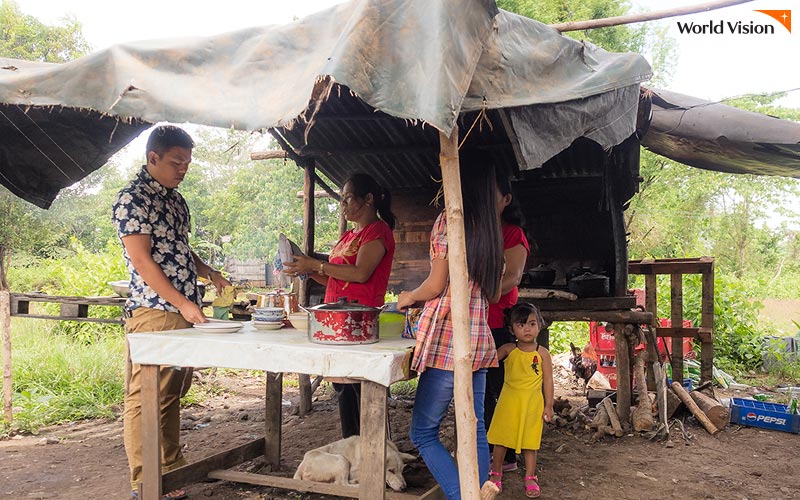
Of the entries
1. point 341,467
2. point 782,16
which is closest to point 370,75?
point 341,467

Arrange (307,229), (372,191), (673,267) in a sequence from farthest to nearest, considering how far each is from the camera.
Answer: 1. (673,267)
2. (307,229)
3. (372,191)

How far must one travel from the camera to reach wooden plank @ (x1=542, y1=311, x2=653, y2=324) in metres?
5.52

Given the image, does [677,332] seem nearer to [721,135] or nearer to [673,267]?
[673,267]

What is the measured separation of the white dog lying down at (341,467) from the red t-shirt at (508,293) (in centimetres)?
105

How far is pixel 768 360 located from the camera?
9031 millimetres

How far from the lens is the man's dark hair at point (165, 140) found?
353cm

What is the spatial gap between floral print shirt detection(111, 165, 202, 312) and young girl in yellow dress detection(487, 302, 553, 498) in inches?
83.4

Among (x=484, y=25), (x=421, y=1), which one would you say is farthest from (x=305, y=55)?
(x=484, y=25)

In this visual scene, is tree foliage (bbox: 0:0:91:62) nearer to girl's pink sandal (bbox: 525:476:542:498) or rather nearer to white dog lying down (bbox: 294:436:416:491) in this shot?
white dog lying down (bbox: 294:436:416:491)

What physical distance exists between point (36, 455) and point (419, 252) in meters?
4.28

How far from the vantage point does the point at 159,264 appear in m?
3.54

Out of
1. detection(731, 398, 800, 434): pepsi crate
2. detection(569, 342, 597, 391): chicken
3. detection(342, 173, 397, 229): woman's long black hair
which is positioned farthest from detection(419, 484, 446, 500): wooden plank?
detection(569, 342, 597, 391): chicken

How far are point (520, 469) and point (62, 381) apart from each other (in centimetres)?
536

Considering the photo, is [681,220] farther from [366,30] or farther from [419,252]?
[366,30]
